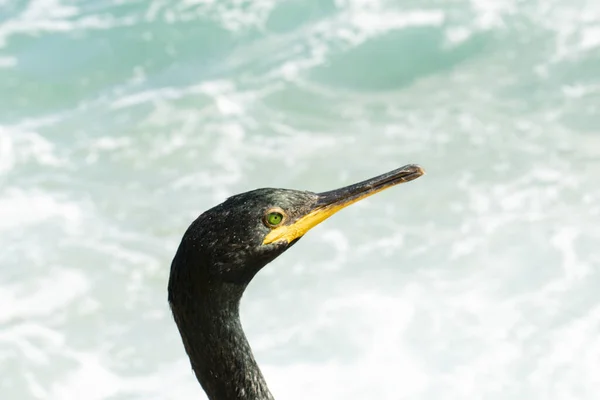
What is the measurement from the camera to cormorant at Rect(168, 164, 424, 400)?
3816mm

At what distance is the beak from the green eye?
1.1 inches

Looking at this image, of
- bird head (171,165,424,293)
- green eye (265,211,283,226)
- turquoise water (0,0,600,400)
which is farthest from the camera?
turquoise water (0,0,600,400)

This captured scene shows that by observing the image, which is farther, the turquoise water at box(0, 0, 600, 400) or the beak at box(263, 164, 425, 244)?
the turquoise water at box(0, 0, 600, 400)

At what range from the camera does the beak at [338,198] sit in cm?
405

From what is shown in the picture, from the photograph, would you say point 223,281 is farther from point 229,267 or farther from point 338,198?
point 338,198

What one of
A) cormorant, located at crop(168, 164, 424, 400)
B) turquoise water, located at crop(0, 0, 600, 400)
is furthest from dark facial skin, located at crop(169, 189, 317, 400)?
turquoise water, located at crop(0, 0, 600, 400)

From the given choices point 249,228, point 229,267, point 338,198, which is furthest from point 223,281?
point 338,198

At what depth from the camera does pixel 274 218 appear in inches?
157

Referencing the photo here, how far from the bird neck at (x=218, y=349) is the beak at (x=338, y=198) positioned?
12.4 inches

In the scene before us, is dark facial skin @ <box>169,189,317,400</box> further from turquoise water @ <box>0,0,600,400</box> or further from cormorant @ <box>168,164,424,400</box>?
turquoise water @ <box>0,0,600,400</box>

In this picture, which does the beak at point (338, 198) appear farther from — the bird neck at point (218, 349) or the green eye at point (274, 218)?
the bird neck at point (218, 349)

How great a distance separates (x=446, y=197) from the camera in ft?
34.1

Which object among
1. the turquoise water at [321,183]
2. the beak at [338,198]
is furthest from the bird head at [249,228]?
the turquoise water at [321,183]

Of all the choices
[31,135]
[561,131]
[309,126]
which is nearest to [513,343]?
[561,131]
